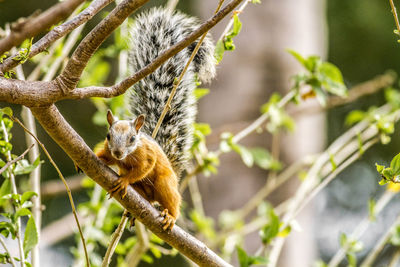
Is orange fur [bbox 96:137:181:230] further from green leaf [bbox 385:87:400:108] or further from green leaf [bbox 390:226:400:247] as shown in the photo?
green leaf [bbox 385:87:400:108]

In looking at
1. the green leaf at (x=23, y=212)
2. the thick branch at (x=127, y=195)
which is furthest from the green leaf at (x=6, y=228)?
the thick branch at (x=127, y=195)

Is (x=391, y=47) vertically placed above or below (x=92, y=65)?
above

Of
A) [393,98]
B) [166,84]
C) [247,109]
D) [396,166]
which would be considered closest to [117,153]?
[166,84]

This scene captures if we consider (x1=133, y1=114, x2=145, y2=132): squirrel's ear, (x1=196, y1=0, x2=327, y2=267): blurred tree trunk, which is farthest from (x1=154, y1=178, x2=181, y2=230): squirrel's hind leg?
(x1=196, y1=0, x2=327, y2=267): blurred tree trunk

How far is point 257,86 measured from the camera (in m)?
3.35

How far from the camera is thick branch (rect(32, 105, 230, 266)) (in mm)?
1102

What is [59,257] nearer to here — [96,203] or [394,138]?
[96,203]

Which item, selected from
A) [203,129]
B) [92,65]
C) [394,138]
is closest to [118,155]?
[203,129]

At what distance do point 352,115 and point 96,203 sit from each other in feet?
3.59

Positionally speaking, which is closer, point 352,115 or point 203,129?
point 203,129

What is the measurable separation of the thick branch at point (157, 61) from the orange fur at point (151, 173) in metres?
0.49

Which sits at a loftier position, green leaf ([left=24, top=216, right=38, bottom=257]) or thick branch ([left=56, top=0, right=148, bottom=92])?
thick branch ([left=56, top=0, right=148, bottom=92])

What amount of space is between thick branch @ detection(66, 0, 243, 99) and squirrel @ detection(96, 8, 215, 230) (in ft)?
1.57

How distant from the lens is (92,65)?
2.33m
